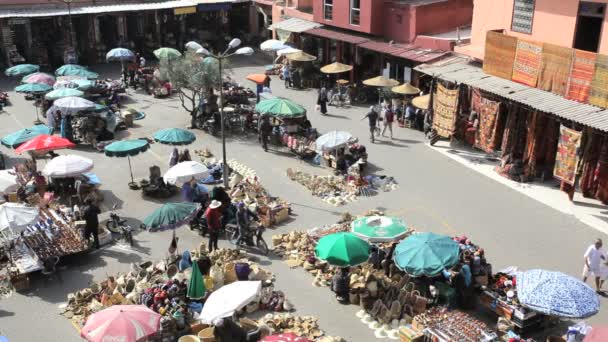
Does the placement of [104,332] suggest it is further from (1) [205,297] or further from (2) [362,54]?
(2) [362,54]

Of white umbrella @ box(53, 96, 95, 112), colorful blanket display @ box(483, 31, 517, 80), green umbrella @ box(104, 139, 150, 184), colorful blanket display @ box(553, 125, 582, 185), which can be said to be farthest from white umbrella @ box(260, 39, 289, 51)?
colorful blanket display @ box(553, 125, 582, 185)

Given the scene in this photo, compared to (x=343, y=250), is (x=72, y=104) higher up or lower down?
higher up

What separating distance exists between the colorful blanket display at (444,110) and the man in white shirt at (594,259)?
35.0ft

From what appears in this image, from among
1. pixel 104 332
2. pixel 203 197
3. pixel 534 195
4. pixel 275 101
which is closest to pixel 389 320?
pixel 104 332

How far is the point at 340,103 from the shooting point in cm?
3247

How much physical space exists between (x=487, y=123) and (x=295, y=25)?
1739cm

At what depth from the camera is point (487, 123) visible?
77.5ft

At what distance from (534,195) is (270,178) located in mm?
9294

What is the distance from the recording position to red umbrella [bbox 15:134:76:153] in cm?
2092

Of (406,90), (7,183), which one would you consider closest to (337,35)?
(406,90)

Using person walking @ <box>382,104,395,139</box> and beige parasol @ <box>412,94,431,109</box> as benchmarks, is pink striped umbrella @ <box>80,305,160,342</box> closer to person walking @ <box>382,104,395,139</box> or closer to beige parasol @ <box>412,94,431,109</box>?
person walking @ <box>382,104,395,139</box>

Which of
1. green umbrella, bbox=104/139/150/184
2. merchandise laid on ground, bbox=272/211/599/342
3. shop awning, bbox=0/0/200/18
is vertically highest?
shop awning, bbox=0/0/200/18

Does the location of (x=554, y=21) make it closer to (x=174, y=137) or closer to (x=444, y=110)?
(x=444, y=110)

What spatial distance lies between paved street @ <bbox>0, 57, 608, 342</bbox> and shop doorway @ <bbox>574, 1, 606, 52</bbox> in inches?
221
